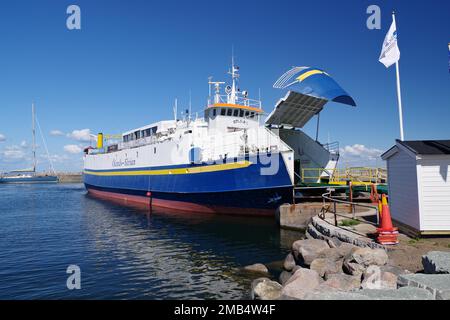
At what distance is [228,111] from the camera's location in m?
22.8

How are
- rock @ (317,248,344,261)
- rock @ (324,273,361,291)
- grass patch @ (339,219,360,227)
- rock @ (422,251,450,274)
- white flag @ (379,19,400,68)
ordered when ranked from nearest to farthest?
rock @ (422,251,450,274), rock @ (324,273,361,291), rock @ (317,248,344,261), grass patch @ (339,219,360,227), white flag @ (379,19,400,68)

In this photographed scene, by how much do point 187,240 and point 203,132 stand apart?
31.5 ft

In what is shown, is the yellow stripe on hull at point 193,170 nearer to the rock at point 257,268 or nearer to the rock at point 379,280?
the rock at point 257,268

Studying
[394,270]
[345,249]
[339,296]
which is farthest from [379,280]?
[345,249]

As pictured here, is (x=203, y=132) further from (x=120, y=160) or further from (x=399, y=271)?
(x=399, y=271)

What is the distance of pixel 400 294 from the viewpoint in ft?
16.8

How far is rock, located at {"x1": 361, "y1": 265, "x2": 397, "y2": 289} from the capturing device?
654 centimetres

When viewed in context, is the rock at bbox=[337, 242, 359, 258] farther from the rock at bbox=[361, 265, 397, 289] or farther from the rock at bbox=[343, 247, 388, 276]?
the rock at bbox=[361, 265, 397, 289]

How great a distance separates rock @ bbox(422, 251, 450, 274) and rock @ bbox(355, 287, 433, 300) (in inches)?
45.5

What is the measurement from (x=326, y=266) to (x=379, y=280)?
1.81m

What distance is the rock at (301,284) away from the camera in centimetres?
660

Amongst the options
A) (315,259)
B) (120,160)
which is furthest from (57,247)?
(120,160)

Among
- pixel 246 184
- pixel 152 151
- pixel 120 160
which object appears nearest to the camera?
pixel 246 184

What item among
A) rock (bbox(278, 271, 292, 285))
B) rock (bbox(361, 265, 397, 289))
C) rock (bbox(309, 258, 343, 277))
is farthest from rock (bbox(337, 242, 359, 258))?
rock (bbox(361, 265, 397, 289))
